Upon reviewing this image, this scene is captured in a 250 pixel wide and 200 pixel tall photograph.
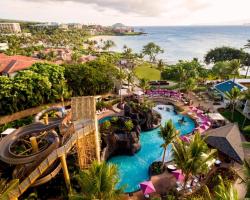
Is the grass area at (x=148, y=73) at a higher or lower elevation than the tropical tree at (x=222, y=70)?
lower

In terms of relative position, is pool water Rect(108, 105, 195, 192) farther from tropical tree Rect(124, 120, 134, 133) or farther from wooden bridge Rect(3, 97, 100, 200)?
wooden bridge Rect(3, 97, 100, 200)

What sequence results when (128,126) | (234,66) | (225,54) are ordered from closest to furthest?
(128,126) < (234,66) < (225,54)

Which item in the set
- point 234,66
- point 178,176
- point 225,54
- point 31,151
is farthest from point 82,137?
point 225,54

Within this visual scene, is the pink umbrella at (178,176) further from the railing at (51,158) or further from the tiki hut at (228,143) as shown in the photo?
the railing at (51,158)

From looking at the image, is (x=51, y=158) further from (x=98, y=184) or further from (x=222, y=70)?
(x=222, y=70)

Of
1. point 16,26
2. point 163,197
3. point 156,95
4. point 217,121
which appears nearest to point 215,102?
point 217,121

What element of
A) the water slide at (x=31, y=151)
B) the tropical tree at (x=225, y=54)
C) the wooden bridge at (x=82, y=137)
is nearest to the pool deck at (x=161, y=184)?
the wooden bridge at (x=82, y=137)

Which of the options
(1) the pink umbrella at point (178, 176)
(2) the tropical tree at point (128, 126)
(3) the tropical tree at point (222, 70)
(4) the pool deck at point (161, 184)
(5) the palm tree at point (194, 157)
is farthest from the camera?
(3) the tropical tree at point (222, 70)
